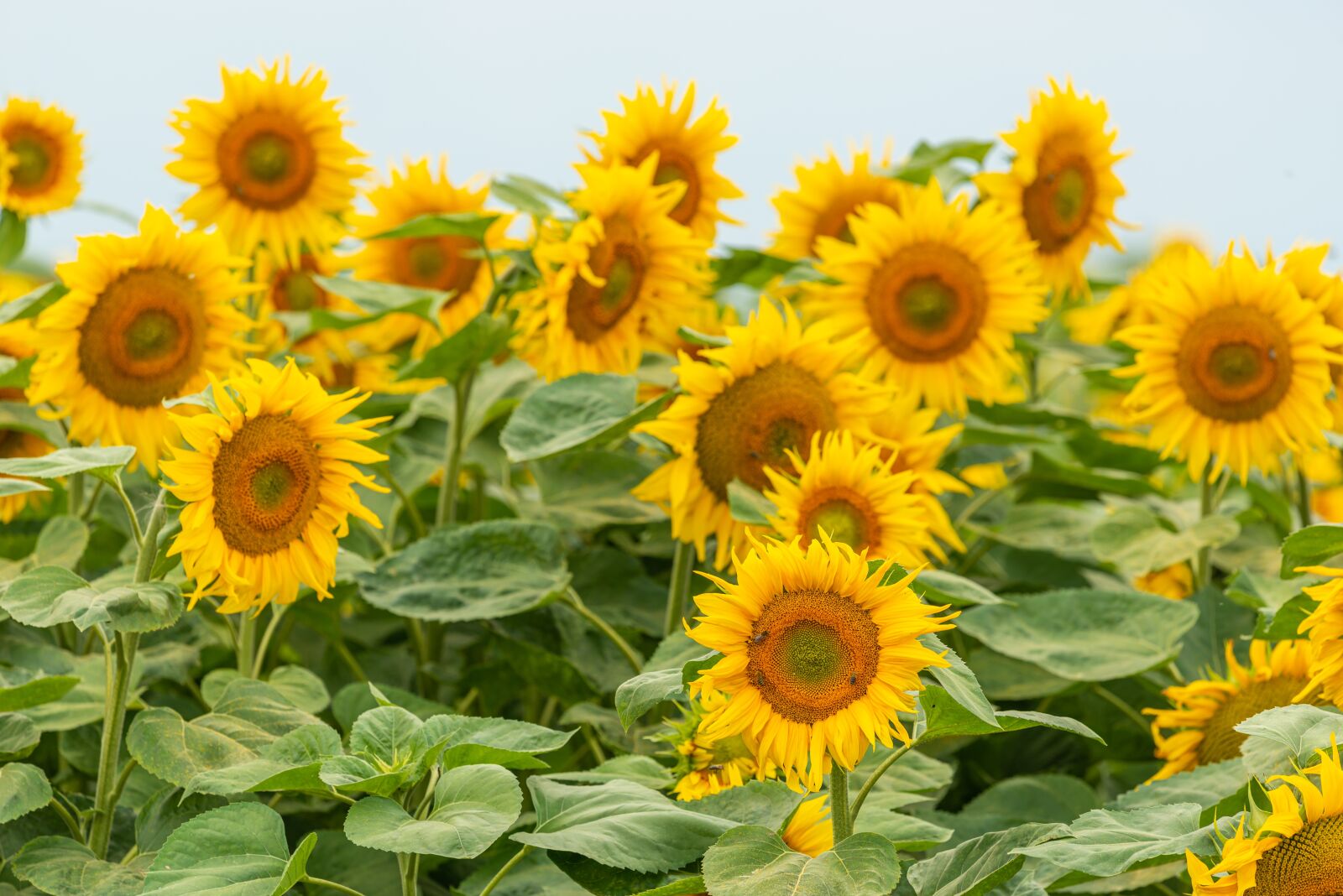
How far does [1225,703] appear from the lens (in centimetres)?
156

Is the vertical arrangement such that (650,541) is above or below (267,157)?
below

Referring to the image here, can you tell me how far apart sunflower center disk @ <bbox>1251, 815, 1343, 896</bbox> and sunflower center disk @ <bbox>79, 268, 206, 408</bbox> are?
132 cm

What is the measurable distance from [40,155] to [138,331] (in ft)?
2.64

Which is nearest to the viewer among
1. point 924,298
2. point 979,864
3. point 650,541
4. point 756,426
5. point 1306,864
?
point 1306,864

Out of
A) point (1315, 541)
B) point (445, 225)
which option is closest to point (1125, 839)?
point (1315, 541)

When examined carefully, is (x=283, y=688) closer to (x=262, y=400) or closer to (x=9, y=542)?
(x=262, y=400)

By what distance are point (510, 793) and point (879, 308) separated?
1082 mm

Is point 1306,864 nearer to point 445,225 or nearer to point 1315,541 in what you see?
point 1315,541

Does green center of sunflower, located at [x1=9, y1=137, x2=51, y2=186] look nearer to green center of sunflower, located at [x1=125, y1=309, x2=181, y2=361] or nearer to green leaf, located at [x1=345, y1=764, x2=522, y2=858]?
green center of sunflower, located at [x1=125, y1=309, x2=181, y2=361]

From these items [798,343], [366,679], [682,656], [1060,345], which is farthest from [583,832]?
[1060,345]

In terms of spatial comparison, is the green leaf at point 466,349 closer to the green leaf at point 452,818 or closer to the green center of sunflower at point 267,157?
the green center of sunflower at point 267,157

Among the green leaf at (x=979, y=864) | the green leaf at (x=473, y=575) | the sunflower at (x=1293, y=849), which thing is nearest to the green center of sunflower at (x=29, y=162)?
the green leaf at (x=473, y=575)

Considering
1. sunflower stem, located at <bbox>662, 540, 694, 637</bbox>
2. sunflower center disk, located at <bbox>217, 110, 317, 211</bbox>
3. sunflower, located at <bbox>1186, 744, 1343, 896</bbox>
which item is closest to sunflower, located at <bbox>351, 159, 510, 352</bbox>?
sunflower center disk, located at <bbox>217, 110, 317, 211</bbox>

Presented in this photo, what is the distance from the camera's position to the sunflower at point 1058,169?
7.25ft
